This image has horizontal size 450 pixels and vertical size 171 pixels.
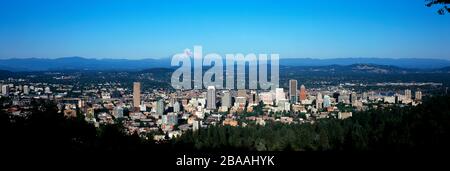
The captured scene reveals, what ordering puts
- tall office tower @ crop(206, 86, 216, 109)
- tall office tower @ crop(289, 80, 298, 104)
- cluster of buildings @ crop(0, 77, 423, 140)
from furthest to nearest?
tall office tower @ crop(289, 80, 298, 104) < tall office tower @ crop(206, 86, 216, 109) < cluster of buildings @ crop(0, 77, 423, 140)

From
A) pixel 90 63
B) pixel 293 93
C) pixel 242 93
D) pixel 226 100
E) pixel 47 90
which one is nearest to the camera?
pixel 226 100

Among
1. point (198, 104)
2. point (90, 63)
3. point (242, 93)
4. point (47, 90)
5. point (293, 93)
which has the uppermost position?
point (90, 63)

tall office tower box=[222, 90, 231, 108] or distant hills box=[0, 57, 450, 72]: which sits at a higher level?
distant hills box=[0, 57, 450, 72]

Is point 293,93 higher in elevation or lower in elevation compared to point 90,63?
lower

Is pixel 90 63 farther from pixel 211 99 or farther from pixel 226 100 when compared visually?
A: pixel 226 100

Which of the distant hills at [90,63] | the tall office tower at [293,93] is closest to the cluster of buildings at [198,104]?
the tall office tower at [293,93]

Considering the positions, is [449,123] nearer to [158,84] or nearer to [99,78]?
[158,84]

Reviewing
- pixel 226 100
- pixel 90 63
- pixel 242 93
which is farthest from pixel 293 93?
pixel 90 63

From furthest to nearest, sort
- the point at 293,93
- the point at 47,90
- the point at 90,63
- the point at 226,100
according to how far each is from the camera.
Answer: the point at 90,63 < the point at 293,93 < the point at 47,90 < the point at 226,100

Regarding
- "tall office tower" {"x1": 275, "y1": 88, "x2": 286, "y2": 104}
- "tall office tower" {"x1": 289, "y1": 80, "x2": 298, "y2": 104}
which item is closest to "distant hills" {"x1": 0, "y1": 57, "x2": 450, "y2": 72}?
"tall office tower" {"x1": 289, "y1": 80, "x2": 298, "y2": 104}

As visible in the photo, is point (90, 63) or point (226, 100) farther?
point (90, 63)

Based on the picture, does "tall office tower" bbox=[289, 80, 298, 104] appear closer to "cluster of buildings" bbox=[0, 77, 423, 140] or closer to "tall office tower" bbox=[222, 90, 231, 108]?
"cluster of buildings" bbox=[0, 77, 423, 140]

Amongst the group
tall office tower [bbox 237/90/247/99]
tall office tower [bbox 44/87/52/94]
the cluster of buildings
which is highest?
tall office tower [bbox 44/87/52/94]
